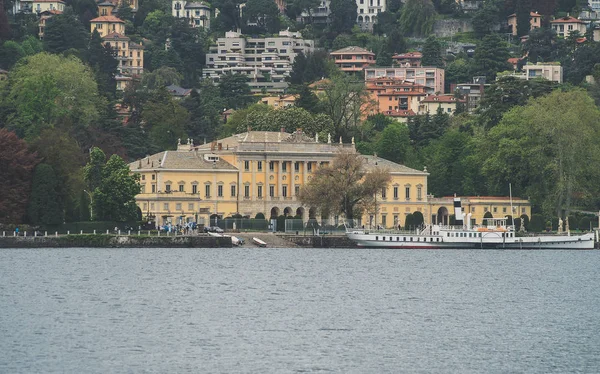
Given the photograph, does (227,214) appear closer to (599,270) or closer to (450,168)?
(450,168)

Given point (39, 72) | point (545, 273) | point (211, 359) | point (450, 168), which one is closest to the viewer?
point (211, 359)

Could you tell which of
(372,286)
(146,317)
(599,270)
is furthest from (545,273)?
(146,317)

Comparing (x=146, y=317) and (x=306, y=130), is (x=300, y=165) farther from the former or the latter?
(x=146, y=317)

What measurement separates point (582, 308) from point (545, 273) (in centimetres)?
1897

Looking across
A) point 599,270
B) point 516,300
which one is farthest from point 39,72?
point 516,300

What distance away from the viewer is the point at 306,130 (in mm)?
139750

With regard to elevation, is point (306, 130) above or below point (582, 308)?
above

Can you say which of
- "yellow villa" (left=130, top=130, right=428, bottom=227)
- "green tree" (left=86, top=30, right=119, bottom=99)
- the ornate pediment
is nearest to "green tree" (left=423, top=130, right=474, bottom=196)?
"yellow villa" (left=130, top=130, right=428, bottom=227)

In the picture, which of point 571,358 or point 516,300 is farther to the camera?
point 516,300

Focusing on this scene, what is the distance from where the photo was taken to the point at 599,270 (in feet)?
317

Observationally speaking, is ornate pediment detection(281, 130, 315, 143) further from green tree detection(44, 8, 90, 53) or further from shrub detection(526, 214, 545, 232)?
green tree detection(44, 8, 90, 53)

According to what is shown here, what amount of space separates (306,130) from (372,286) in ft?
189

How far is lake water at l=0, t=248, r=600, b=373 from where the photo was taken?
192 feet

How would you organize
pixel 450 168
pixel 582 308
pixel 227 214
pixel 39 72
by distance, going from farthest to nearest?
pixel 39 72
pixel 450 168
pixel 227 214
pixel 582 308
